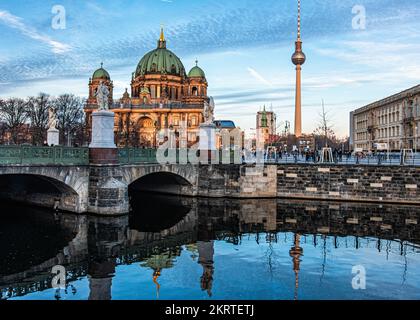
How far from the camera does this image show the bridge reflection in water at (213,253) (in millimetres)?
14352

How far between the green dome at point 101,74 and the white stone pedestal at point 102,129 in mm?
91045

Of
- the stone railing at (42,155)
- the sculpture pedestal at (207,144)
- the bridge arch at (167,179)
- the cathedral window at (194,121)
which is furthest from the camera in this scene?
the cathedral window at (194,121)

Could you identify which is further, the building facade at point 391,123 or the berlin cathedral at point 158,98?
A: the berlin cathedral at point 158,98

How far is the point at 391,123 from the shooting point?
9862 centimetres

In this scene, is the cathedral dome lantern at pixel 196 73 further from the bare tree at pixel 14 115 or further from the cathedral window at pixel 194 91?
the bare tree at pixel 14 115

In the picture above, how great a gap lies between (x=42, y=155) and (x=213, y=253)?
39.9 ft

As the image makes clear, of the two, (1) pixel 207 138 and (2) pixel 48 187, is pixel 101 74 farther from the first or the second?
(2) pixel 48 187

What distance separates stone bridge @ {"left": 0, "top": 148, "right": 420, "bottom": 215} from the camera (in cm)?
2602

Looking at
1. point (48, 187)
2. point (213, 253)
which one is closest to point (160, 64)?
point (48, 187)

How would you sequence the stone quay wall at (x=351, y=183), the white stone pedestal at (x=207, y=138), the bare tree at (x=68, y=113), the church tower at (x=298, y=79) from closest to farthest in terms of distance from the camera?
the stone quay wall at (x=351, y=183)
the white stone pedestal at (x=207, y=138)
the bare tree at (x=68, y=113)
the church tower at (x=298, y=79)

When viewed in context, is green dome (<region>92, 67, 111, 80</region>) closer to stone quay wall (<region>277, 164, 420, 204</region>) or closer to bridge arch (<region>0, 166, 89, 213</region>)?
bridge arch (<region>0, 166, 89, 213</region>)

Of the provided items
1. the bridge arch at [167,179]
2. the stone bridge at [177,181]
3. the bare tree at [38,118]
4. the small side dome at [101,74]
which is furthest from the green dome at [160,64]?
the stone bridge at [177,181]

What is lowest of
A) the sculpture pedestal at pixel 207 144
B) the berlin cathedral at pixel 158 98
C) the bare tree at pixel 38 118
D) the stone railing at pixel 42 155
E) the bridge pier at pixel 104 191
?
the bridge pier at pixel 104 191
